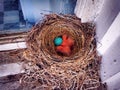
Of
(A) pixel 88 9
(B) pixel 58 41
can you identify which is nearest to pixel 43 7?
(B) pixel 58 41

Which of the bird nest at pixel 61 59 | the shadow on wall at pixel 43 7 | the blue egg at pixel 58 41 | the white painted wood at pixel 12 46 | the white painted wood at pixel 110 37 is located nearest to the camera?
the white painted wood at pixel 110 37

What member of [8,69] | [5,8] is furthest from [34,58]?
[5,8]

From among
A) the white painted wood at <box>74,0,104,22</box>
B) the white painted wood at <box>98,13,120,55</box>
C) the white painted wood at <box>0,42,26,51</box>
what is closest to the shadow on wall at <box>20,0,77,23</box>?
the white painted wood at <box>74,0,104,22</box>

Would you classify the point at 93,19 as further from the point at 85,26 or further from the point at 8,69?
the point at 8,69

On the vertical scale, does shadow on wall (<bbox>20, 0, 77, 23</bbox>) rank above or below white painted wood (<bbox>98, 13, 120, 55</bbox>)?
above

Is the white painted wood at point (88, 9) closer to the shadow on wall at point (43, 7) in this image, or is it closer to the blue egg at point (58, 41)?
the shadow on wall at point (43, 7)

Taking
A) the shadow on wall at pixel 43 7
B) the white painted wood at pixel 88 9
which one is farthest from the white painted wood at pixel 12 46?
the white painted wood at pixel 88 9

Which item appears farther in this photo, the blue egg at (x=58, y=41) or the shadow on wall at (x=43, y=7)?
the shadow on wall at (x=43, y=7)

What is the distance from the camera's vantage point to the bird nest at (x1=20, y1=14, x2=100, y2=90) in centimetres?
154

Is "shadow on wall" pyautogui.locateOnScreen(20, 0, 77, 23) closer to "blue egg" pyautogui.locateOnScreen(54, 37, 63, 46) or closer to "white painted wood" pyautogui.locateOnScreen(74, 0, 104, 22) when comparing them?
"white painted wood" pyautogui.locateOnScreen(74, 0, 104, 22)

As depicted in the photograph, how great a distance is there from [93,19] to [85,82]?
46 cm

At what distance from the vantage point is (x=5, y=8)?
6.86 feet

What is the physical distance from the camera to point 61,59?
65.1 inches

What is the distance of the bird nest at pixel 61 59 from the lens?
154cm
